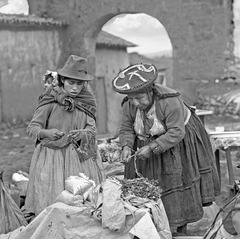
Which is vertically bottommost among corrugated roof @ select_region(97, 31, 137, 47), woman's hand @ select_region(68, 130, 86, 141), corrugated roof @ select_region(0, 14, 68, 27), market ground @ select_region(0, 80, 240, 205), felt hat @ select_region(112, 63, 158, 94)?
market ground @ select_region(0, 80, 240, 205)

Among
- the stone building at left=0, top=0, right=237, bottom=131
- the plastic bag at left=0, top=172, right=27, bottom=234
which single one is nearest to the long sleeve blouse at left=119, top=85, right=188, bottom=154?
the plastic bag at left=0, top=172, right=27, bottom=234

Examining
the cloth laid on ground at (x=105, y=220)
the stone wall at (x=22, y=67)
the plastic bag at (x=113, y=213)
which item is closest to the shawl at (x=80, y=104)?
the cloth laid on ground at (x=105, y=220)

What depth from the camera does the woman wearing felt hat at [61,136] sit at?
249 inches

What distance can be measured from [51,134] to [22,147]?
958 centimetres

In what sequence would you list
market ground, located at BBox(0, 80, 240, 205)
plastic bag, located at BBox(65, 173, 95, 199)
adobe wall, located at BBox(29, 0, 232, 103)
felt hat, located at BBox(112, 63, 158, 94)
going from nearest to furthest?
plastic bag, located at BBox(65, 173, 95, 199)
felt hat, located at BBox(112, 63, 158, 94)
market ground, located at BBox(0, 80, 240, 205)
adobe wall, located at BBox(29, 0, 232, 103)

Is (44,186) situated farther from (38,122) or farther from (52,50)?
(52,50)

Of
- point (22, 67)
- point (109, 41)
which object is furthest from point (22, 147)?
point (109, 41)

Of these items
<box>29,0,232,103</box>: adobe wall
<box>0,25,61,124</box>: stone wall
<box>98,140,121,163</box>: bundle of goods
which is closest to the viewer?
<box>98,140,121,163</box>: bundle of goods

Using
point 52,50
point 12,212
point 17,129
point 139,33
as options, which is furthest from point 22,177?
point 139,33

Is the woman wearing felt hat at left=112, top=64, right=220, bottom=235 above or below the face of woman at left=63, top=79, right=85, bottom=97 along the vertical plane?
below

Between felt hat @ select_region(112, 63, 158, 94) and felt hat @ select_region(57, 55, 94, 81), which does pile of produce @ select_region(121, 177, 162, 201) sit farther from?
felt hat @ select_region(57, 55, 94, 81)

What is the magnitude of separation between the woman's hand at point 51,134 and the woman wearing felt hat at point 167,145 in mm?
584

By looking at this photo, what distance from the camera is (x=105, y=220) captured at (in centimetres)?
486

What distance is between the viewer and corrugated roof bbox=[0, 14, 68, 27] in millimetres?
17688
